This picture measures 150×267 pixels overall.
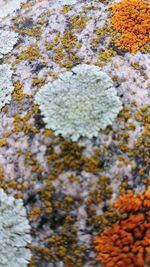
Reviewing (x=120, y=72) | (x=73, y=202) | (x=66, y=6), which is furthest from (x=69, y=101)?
(x=66, y=6)

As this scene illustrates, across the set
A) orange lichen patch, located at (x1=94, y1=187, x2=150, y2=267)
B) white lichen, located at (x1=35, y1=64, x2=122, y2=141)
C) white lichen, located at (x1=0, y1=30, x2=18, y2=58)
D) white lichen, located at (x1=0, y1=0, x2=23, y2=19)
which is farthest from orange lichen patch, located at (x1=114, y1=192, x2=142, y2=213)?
white lichen, located at (x1=0, y1=0, x2=23, y2=19)

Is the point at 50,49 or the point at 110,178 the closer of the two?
the point at 110,178

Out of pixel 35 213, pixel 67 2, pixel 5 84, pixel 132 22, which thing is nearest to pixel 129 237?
pixel 35 213

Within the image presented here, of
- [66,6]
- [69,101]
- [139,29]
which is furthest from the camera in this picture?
[66,6]

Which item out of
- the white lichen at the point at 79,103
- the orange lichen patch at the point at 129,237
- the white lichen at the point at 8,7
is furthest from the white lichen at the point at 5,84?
the orange lichen patch at the point at 129,237

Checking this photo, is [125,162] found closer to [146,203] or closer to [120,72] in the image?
[146,203]

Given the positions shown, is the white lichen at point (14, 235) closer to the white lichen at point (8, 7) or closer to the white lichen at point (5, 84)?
the white lichen at point (5, 84)
